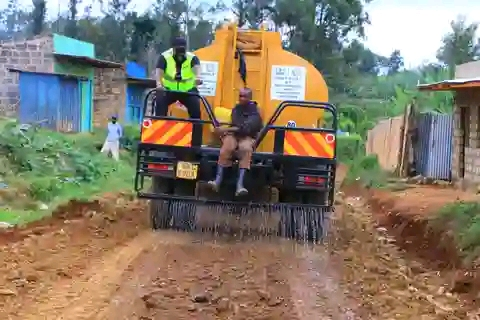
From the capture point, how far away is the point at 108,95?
108ft

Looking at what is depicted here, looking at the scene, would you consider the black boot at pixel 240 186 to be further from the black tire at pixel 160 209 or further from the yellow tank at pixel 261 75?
the yellow tank at pixel 261 75

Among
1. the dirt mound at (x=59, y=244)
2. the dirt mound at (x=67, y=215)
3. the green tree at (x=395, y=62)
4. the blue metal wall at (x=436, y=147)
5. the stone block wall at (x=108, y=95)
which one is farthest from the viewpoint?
the green tree at (x=395, y=62)

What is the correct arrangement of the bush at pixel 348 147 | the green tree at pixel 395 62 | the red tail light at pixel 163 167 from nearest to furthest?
the red tail light at pixel 163 167 → the bush at pixel 348 147 → the green tree at pixel 395 62

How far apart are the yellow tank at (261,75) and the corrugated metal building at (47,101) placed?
15027mm

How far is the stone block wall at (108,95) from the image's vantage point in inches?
1253

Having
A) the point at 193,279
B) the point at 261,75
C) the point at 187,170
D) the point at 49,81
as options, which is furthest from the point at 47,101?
the point at 193,279

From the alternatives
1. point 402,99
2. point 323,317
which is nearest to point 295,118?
point 323,317

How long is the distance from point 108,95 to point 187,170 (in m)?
23.7

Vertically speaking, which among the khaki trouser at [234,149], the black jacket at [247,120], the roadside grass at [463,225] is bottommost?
the roadside grass at [463,225]

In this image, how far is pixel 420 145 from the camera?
21.4 meters

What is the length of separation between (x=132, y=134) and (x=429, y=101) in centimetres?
1049

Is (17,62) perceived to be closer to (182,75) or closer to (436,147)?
(436,147)

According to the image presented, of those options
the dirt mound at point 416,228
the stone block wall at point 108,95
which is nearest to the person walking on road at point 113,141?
the dirt mound at point 416,228

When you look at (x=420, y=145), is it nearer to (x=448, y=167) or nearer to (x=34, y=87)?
(x=448, y=167)
